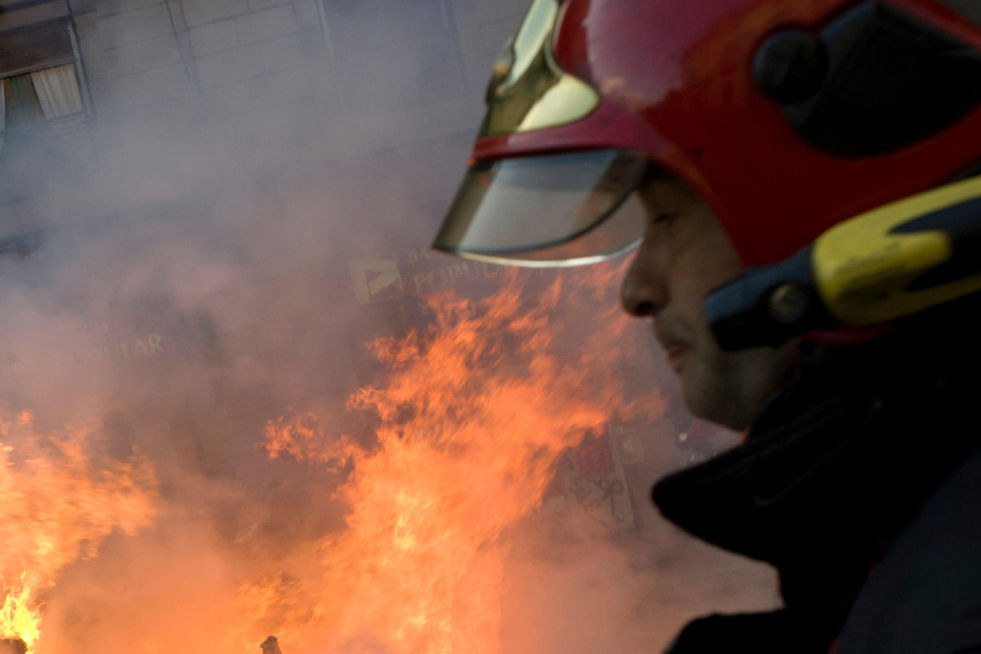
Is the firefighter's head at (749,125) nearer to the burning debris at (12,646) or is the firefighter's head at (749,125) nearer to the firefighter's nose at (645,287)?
the firefighter's nose at (645,287)

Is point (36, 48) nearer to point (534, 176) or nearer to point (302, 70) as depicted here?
point (302, 70)

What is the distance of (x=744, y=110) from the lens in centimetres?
84

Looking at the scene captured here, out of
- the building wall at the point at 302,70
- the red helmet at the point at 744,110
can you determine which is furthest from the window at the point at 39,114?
the red helmet at the point at 744,110

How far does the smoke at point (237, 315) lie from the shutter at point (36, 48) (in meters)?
1.16

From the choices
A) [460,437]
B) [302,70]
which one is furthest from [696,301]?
[302,70]

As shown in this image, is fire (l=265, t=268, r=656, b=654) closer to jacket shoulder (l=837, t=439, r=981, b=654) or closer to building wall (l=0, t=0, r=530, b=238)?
building wall (l=0, t=0, r=530, b=238)

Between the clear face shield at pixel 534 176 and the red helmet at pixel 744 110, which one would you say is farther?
the clear face shield at pixel 534 176

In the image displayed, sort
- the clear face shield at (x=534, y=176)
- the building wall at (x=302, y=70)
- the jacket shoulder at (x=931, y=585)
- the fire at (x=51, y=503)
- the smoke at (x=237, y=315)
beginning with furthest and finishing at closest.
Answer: the building wall at (x=302, y=70) < the smoke at (x=237, y=315) < the fire at (x=51, y=503) < the clear face shield at (x=534, y=176) < the jacket shoulder at (x=931, y=585)

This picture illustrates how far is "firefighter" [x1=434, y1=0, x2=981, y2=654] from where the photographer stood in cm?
67

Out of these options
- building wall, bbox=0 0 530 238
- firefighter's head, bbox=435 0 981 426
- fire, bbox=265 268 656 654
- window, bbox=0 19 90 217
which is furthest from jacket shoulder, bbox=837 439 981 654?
window, bbox=0 19 90 217

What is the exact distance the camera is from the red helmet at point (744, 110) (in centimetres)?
77

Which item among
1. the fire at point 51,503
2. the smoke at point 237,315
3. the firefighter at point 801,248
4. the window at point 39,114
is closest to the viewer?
the firefighter at point 801,248

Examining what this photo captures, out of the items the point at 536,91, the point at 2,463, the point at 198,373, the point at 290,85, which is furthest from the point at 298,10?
the point at 536,91

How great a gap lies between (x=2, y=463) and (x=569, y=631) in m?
6.67
